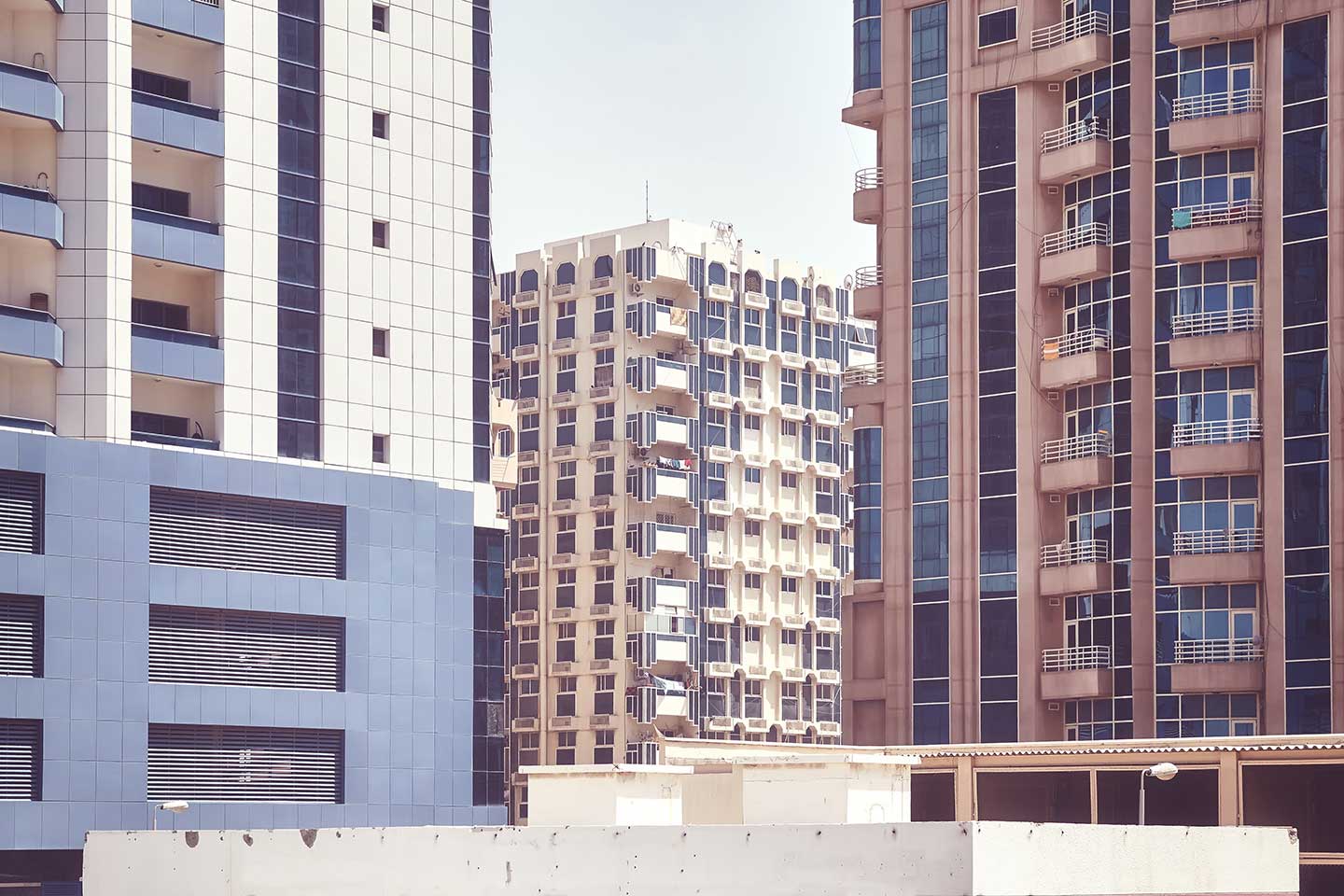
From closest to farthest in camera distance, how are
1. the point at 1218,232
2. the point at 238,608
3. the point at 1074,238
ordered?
the point at 238,608
the point at 1218,232
the point at 1074,238

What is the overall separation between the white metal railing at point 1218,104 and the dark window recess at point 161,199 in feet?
107

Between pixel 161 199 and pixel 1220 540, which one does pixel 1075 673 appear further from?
pixel 161 199

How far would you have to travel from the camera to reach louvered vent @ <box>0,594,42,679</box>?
60.5 metres

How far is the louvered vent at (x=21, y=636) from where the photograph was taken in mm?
60500

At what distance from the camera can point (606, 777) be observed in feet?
158

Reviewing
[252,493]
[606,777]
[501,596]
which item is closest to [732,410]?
[501,596]

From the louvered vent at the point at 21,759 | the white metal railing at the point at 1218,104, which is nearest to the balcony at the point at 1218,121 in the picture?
the white metal railing at the point at 1218,104

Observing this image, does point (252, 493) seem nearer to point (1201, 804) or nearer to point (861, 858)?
point (1201, 804)

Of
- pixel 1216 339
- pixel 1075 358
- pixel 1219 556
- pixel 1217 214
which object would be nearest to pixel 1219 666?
pixel 1219 556

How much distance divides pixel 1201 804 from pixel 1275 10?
83.0 feet

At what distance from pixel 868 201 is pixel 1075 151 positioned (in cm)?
902

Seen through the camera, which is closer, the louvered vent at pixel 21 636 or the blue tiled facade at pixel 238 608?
the louvered vent at pixel 21 636

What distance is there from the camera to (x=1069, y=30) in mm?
70688

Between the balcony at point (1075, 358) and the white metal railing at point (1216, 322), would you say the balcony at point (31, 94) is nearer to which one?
the balcony at point (1075, 358)
